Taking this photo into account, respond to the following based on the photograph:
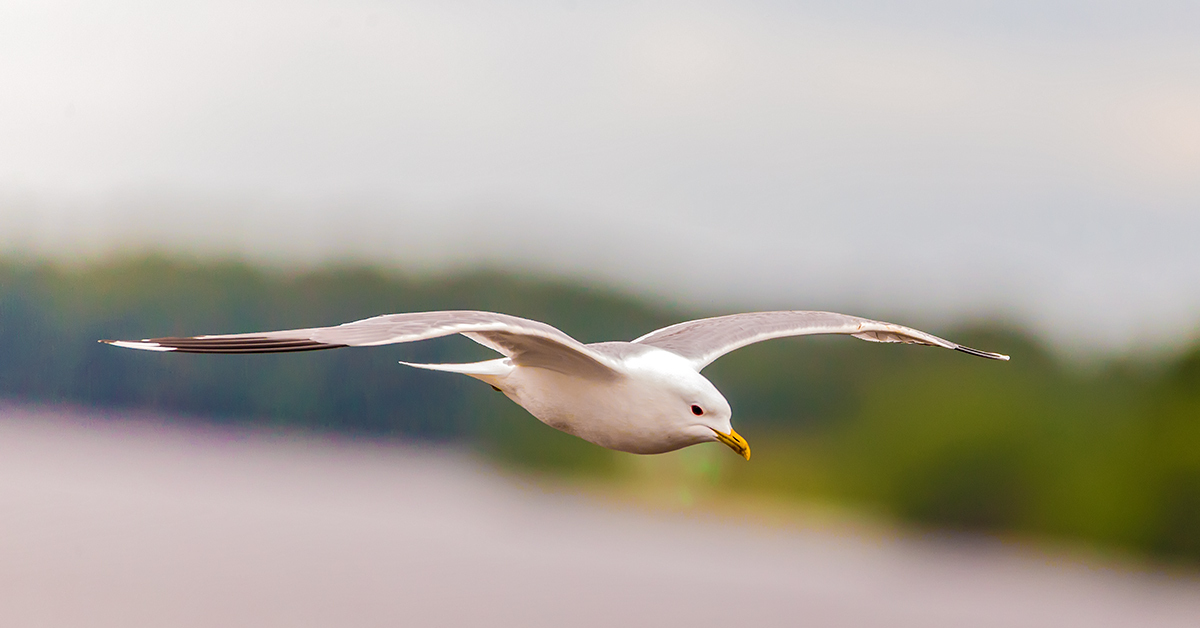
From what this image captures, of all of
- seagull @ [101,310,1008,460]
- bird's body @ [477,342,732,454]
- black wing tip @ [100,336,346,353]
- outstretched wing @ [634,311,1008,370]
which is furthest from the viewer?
outstretched wing @ [634,311,1008,370]

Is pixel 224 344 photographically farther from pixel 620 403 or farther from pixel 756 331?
Result: pixel 756 331

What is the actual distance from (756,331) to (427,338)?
8.98ft

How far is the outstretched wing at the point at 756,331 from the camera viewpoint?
5.99 meters

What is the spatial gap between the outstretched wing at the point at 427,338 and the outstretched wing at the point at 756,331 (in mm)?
941

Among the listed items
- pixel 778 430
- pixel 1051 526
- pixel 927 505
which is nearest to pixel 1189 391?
pixel 1051 526

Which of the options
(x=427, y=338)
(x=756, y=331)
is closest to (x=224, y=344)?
(x=427, y=338)

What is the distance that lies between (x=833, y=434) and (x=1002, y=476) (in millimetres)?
4275

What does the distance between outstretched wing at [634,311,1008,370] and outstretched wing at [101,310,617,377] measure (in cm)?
94

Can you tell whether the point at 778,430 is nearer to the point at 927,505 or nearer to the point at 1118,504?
the point at 927,505

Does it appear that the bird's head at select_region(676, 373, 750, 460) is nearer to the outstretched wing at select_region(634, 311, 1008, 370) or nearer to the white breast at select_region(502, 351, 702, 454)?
the white breast at select_region(502, 351, 702, 454)

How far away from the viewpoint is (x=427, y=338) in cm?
403

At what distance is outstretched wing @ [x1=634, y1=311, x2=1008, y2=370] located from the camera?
5992mm

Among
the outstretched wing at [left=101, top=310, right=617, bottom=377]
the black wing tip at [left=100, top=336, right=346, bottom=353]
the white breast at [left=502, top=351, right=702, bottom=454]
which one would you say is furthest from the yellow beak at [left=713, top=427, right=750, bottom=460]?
the black wing tip at [left=100, top=336, right=346, bottom=353]

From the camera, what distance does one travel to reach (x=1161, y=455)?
26.5 m
